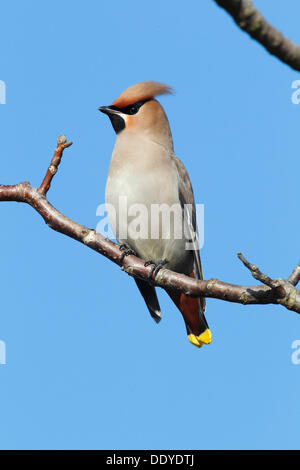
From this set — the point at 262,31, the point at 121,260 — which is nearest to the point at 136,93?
the point at 121,260

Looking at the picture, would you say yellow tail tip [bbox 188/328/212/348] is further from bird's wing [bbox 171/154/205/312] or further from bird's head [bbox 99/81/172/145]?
bird's head [bbox 99/81/172/145]

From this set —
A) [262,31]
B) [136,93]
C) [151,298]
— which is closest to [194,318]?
[151,298]

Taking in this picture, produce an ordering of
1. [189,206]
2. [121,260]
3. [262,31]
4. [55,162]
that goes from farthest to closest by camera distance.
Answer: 1. [189,206]
2. [121,260]
3. [55,162]
4. [262,31]

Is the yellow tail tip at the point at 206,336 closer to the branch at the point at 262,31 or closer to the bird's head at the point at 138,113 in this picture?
the bird's head at the point at 138,113

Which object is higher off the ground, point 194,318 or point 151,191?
point 151,191

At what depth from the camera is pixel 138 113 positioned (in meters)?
4.85

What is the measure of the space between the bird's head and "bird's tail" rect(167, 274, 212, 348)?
1153mm

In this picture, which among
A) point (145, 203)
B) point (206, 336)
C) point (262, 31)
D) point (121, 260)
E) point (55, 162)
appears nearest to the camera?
point (262, 31)

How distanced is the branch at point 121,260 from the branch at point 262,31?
128 cm

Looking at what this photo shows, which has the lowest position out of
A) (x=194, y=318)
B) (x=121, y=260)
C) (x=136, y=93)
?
(x=121, y=260)

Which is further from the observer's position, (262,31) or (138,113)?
(138,113)

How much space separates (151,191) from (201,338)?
1253 mm

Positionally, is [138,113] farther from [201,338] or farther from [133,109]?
[201,338]
